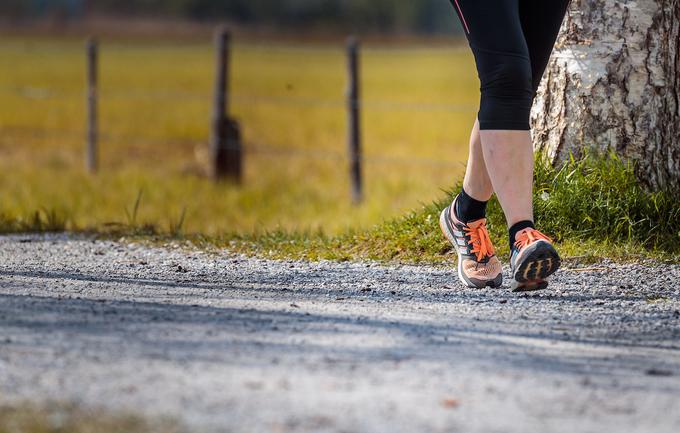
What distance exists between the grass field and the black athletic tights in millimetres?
1620

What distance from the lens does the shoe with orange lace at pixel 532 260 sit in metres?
3.99

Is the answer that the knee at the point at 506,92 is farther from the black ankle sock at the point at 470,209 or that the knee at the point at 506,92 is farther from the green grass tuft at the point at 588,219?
→ the green grass tuft at the point at 588,219

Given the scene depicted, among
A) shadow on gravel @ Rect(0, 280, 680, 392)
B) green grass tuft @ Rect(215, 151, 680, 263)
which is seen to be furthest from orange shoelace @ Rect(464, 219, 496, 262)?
shadow on gravel @ Rect(0, 280, 680, 392)

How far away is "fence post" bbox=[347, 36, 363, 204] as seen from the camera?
11594 millimetres

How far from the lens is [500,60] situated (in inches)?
159

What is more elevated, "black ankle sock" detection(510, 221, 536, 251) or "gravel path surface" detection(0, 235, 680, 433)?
"black ankle sock" detection(510, 221, 536, 251)

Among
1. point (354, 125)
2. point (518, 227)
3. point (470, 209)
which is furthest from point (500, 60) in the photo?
point (354, 125)

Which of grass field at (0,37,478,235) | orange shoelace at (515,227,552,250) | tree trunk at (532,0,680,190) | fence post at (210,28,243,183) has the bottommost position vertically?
grass field at (0,37,478,235)

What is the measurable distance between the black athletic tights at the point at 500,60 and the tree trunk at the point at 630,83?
1165mm

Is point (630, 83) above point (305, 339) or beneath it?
above

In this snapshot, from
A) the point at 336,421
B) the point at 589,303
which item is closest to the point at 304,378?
the point at 336,421

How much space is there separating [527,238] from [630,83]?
1510mm

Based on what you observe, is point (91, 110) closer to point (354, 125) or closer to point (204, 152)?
point (204, 152)

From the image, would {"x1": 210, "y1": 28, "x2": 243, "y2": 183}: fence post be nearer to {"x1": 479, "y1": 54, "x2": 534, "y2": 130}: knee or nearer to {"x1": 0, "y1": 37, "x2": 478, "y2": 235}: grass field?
{"x1": 0, "y1": 37, "x2": 478, "y2": 235}: grass field
